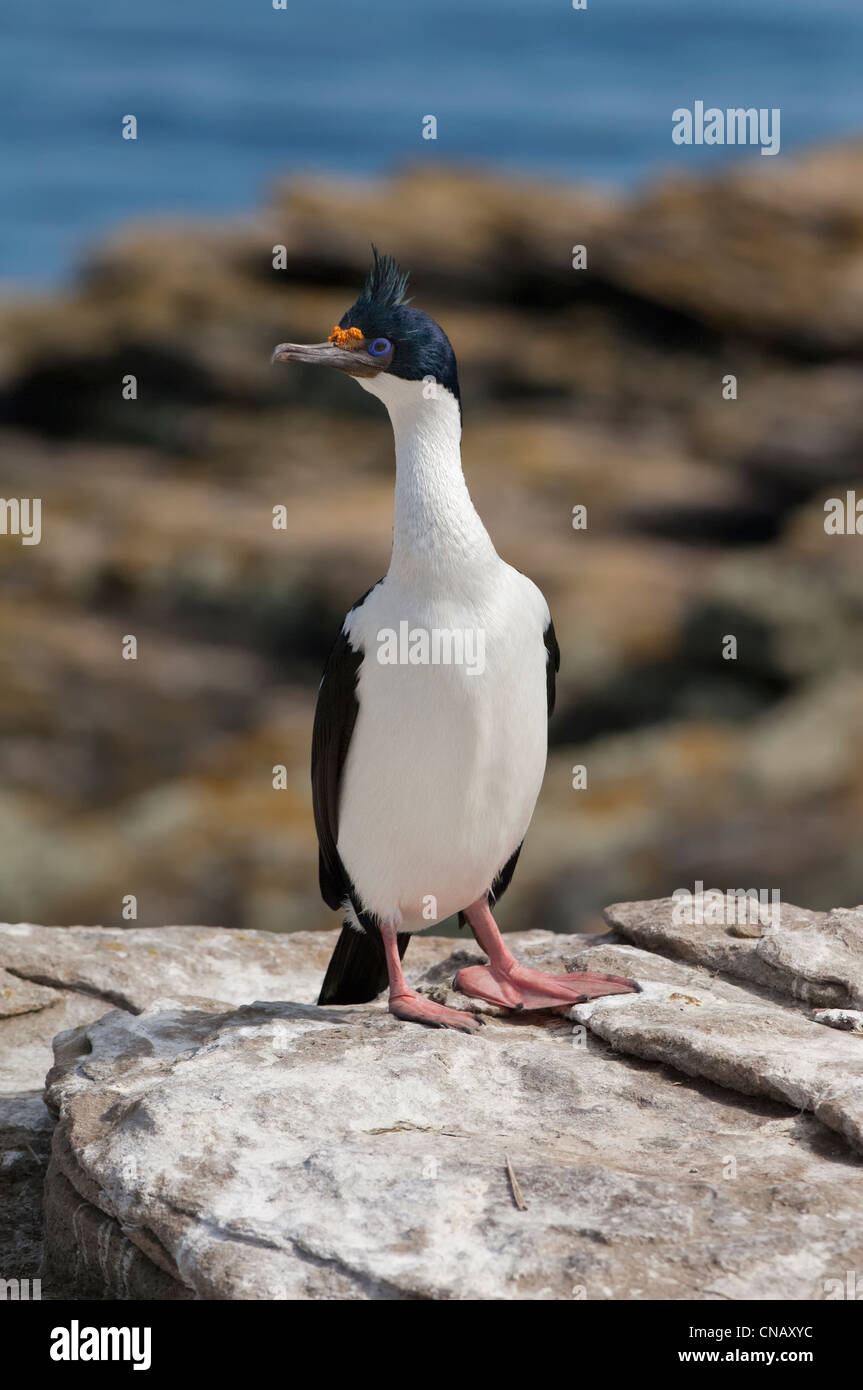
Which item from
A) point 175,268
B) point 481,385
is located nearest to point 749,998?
point 481,385

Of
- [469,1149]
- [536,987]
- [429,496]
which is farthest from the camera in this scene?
[536,987]

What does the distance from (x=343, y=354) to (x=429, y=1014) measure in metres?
2.57

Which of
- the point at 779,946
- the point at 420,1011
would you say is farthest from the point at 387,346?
the point at 779,946

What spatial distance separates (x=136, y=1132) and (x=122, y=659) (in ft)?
49.4

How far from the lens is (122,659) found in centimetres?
1925

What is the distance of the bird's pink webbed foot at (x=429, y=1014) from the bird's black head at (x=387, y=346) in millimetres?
2367

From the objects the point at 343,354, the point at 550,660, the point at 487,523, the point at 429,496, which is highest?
the point at 487,523

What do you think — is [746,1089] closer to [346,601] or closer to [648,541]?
[346,601]

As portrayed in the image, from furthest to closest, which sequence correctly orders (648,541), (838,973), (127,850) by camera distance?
(648,541)
(127,850)
(838,973)

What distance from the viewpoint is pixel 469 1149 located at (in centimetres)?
454

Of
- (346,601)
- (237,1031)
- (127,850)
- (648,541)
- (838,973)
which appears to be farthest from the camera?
(648,541)

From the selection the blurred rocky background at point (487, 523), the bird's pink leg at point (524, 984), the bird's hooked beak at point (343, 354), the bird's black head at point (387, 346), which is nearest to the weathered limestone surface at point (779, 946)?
the bird's pink leg at point (524, 984)

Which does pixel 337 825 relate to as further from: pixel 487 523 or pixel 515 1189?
pixel 487 523

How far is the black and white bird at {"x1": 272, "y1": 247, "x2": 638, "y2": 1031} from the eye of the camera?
218 inches
